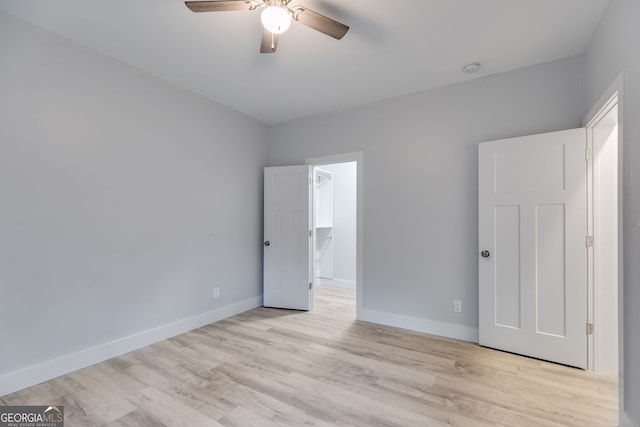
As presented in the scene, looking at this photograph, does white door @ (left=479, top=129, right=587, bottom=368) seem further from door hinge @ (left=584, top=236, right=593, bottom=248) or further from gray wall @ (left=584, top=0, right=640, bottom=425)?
gray wall @ (left=584, top=0, right=640, bottom=425)

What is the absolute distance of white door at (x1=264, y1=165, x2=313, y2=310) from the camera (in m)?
3.89

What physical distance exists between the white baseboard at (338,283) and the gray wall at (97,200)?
220cm

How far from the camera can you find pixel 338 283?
530cm

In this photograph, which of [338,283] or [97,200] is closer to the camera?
[97,200]

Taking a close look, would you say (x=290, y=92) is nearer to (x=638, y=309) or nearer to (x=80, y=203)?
(x=80, y=203)

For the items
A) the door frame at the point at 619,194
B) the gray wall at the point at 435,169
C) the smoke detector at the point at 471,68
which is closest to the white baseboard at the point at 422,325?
the gray wall at the point at 435,169

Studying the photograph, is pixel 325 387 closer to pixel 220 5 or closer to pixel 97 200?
pixel 97 200

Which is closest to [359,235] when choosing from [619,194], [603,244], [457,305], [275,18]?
[457,305]

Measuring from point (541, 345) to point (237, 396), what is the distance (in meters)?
2.54

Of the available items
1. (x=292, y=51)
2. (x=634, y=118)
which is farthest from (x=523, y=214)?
(x=292, y=51)

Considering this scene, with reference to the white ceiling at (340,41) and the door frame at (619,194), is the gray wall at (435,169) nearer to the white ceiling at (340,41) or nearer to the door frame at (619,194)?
the white ceiling at (340,41)

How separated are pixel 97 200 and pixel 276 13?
2128 mm

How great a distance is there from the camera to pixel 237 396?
6.61 feet

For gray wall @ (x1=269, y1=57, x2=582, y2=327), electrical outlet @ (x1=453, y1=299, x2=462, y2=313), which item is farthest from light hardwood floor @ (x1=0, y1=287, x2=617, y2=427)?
gray wall @ (x1=269, y1=57, x2=582, y2=327)
